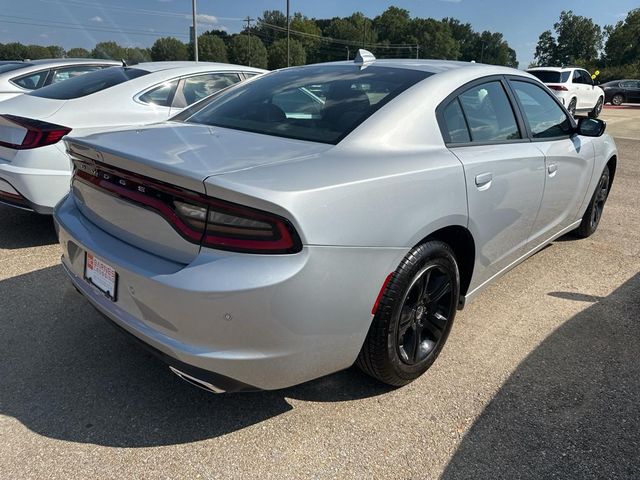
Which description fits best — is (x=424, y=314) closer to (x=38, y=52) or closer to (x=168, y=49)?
(x=38, y=52)

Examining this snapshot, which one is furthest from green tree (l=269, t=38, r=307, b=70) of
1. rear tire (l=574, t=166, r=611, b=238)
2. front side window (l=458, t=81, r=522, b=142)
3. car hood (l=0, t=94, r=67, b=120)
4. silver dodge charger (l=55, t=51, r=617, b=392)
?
silver dodge charger (l=55, t=51, r=617, b=392)

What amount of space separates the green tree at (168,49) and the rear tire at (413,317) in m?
76.4

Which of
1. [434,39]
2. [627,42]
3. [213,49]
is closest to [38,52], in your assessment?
[213,49]

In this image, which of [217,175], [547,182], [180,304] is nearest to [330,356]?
[180,304]

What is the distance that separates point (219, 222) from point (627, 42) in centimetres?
8296

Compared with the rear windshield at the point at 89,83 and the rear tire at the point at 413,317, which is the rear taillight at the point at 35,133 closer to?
the rear windshield at the point at 89,83

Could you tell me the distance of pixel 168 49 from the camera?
78.5 m

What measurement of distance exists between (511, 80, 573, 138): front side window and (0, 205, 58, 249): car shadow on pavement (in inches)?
149

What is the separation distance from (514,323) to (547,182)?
908 mm

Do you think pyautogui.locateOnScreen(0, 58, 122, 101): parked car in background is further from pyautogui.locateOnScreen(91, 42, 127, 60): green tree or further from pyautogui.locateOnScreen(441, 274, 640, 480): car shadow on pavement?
pyautogui.locateOnScreen(441, 274, 640, 480): car shadow on pavement

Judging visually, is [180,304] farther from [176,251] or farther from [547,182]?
[547,182]

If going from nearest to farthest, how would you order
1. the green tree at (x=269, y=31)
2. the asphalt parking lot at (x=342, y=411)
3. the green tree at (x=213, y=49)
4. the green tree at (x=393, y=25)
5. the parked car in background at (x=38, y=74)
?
the asphalt parking lot at (x=342, y=411) → the parked car in background at (x=38, y=74) → the green tree at (x=213, y=49) → the green tree at (x=269, y=31) → the green tree at (x=393, y=25)

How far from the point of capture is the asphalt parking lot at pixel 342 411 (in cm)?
201

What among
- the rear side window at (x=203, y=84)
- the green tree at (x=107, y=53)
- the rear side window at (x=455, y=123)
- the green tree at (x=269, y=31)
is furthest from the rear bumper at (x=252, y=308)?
the green tree at (x=269, y=31)
